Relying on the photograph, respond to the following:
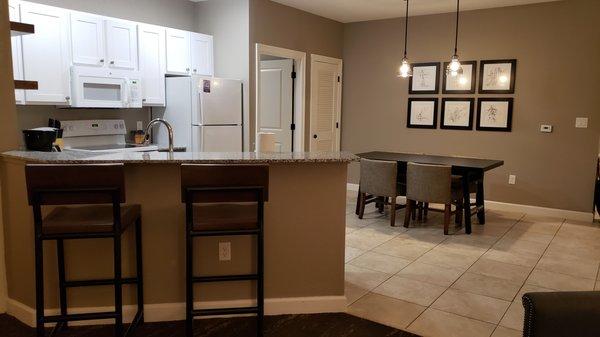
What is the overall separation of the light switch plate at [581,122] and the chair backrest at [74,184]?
5.27 m

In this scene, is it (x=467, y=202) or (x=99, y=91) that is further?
(x=467, y=202)

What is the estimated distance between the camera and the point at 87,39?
14.1ft

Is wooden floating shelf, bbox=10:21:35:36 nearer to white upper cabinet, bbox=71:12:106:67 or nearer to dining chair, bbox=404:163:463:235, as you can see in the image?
white upper cabinet, bbox=71:12:106:67

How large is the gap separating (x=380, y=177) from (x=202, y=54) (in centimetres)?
254

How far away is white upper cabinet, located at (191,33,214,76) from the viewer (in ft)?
17.6

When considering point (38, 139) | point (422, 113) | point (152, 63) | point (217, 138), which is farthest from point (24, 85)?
point (422, 113)

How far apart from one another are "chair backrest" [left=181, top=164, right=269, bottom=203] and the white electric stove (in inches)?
101

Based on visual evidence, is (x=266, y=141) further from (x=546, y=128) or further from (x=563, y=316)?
(x=546, y=128)

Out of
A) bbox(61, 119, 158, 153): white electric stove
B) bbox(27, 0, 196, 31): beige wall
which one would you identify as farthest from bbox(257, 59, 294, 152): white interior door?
bbox(61, 119, 158, 153): white electric stove

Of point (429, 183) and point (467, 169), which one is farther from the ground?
point (467, 169)

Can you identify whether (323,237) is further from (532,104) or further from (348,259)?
(532,104)

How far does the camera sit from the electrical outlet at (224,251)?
2.78 metres

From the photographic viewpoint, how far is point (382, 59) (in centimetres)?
673

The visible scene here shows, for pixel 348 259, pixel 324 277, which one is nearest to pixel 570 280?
pixel 348 259
